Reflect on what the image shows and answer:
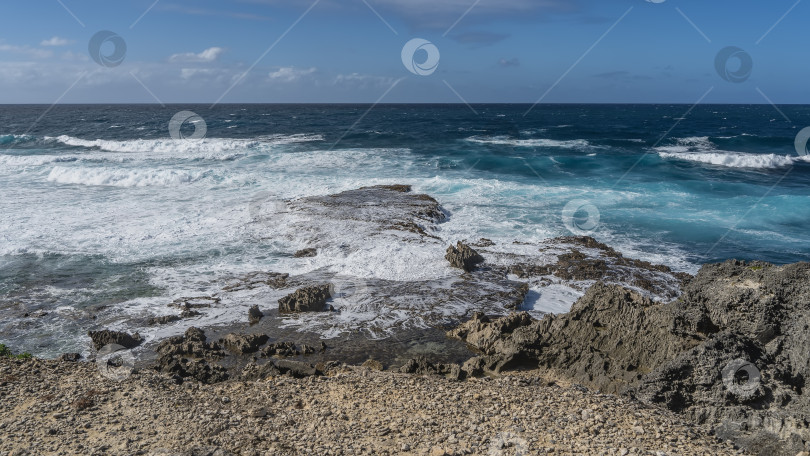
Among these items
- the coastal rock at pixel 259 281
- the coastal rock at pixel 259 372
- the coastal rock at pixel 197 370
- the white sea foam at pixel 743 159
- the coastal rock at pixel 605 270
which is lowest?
the coastal rock at pixel 197 370

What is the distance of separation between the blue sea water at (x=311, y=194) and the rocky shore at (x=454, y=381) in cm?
246

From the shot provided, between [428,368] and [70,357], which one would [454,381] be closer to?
[428,368]

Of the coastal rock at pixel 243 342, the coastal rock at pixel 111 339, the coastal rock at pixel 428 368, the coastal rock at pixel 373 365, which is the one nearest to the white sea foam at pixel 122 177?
the coastal rock at pixel 111 339

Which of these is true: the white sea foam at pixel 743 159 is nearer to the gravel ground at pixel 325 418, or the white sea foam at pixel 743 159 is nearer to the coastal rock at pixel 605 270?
the coastal rock at pixel 605 270

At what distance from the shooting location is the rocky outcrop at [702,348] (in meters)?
7.09

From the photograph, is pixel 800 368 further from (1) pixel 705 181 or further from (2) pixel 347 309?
(1) pixel 705 181

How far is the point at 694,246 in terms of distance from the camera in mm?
16906

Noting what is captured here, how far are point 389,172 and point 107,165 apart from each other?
1706cm

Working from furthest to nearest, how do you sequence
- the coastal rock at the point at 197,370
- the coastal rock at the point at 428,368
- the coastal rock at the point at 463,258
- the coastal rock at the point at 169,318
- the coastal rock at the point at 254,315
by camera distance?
1. the coastal rock at the point at 463,258
2. the coastal rock at the point at 254,315
3. the coastal rock at the point at 169,318
4. the coastal rock at the point at 428,368
5. the coastal rock at the point at 197,370

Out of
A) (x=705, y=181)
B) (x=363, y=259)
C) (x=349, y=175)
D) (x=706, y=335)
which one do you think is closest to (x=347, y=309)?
(x=363, y=259)

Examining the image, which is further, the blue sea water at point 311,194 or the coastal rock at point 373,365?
the blue sea water at point 311,194

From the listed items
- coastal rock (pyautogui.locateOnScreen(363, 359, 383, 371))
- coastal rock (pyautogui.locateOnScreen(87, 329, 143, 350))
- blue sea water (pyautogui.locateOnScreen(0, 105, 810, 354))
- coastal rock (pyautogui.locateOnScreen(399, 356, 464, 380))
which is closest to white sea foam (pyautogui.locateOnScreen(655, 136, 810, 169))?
blue sea water (pyautogui.locateOnScreen(0, 105, 810, 354))

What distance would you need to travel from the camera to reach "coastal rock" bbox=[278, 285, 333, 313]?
38.6 ft

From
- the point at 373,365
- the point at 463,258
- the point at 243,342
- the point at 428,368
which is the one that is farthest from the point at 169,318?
the point at 463,258
